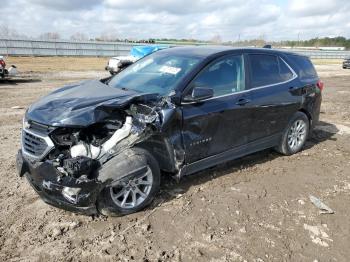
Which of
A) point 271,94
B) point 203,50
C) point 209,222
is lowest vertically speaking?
point 209,222

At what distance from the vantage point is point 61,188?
3.53 m

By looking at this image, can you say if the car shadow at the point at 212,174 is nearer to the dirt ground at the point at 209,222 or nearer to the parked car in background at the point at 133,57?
the dirt ground at the point at 209,222

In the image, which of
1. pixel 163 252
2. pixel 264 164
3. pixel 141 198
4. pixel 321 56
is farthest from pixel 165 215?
pixel 321 56

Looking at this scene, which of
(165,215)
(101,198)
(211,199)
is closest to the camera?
(101,198)

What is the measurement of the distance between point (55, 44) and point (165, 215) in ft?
104

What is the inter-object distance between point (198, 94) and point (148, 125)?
0.74 m

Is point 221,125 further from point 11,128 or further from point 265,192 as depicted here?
point 11,128

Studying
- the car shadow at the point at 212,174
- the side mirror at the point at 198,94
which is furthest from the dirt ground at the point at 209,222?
the side mirror at the point at 198,94

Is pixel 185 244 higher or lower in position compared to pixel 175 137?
lower

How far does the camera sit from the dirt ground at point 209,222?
3.38 m

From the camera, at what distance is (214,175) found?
5.11 metres

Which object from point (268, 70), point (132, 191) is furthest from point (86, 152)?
point (268, 70)

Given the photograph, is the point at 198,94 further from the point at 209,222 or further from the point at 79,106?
the point at 209,222

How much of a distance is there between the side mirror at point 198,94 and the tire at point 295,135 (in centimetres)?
218
